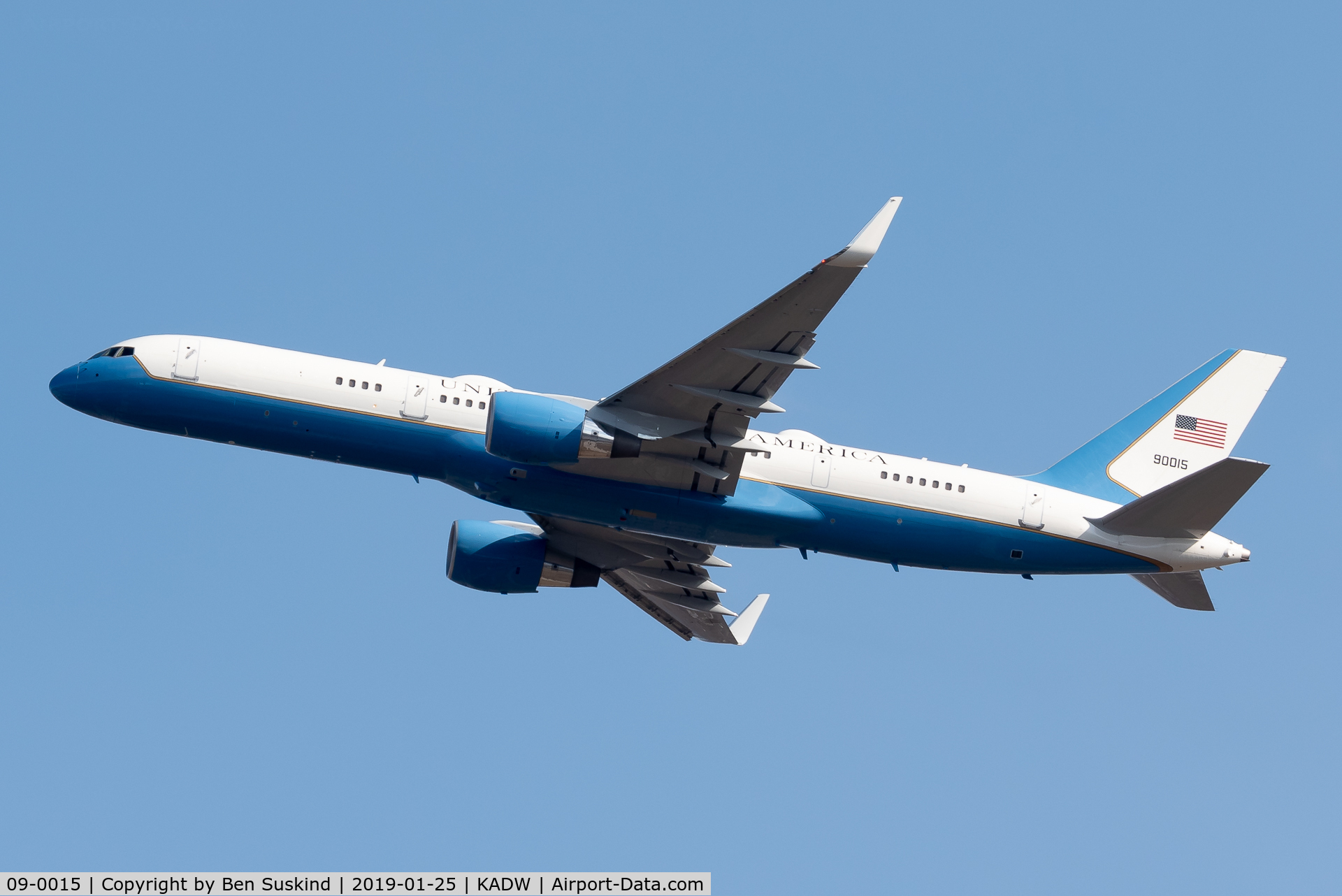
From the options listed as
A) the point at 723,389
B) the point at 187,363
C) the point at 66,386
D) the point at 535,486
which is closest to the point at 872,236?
the point at 723,389

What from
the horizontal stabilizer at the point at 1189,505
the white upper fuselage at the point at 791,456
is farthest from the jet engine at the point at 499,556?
the horizontal stabilizer at the point at 1189,505

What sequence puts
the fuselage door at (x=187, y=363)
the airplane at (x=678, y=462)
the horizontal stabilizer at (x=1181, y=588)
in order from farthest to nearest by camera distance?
the horizontal stabilizer at (x=1181, y=588)
the fuselage door at (x=187, y=363)
the airplane at (x=678, y=462)

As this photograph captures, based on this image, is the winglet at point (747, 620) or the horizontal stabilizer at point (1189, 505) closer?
the horizontal stabilizer at point (1189, 505)

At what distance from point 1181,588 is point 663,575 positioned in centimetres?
1749

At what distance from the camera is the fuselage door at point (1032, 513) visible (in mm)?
42281

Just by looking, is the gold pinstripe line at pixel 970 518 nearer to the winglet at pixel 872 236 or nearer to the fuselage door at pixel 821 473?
the fuselage door at pixel 821 473

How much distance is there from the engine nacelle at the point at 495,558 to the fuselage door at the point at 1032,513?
16.0 m

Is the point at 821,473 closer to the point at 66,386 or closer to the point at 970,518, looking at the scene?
the point at 970,518

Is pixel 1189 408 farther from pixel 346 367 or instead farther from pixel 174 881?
pixel 174 881

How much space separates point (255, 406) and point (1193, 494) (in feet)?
91.1

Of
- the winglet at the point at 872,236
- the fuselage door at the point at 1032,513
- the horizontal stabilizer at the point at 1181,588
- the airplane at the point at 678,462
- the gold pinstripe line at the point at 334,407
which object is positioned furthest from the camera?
the horizontal stabilizer at the point at 1181,588

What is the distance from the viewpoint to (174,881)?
115 ft
